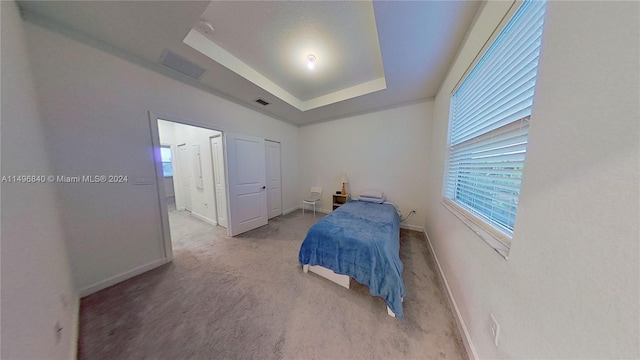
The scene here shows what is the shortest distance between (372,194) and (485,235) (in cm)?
244

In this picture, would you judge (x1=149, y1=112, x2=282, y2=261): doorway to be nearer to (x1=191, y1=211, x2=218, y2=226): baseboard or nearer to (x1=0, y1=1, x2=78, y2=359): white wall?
(x1=191, y1=211, x2=218, y2=226): baseboard

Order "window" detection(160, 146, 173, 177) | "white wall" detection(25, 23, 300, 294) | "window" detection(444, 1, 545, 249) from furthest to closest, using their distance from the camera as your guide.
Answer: "window" detection(160, 146, 173, 177) < "white wall" detection(25, 23, 300, 294) < "window" detection(444, 1, 545, 249)

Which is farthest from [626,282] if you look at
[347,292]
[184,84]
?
[184,84]

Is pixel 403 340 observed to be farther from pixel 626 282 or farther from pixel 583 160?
pixel 583 160

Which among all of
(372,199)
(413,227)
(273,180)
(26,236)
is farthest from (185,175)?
(413,227)

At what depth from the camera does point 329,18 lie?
5.52 feet

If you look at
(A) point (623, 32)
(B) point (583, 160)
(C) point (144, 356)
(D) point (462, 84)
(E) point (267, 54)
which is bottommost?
(C) point (144, 356)

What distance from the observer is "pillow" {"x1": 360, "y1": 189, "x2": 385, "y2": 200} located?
3.41 metres

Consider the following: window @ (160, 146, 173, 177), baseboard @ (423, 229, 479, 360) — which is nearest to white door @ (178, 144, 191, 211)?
window @ (160, 146, 173, 177)

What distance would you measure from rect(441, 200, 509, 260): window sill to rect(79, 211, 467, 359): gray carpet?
85cm

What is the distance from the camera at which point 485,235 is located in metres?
1.07

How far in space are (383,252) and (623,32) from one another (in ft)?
5.16

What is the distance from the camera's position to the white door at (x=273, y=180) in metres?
3.77

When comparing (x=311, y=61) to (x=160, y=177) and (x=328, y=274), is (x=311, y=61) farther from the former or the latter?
(x=328, y=274)
